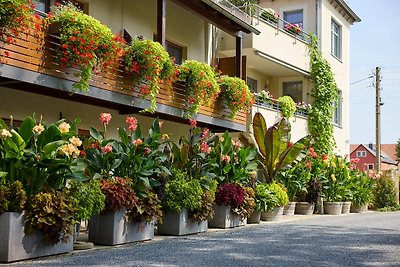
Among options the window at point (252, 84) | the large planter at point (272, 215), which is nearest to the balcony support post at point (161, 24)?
the large planter at point (272, 215)

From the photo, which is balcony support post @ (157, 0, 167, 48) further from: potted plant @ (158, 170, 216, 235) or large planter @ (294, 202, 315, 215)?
A: large planter @ (294, 202, 315, 215)

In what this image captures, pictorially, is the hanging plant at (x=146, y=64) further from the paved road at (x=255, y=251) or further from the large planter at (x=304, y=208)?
the large planter at (x=304, y=208)

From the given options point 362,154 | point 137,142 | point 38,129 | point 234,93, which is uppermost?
point 234,93

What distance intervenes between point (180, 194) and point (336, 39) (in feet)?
64.9

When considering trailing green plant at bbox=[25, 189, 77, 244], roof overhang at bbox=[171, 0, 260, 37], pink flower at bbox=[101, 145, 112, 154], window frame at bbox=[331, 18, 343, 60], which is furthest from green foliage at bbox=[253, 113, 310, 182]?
window frame at bbox=[331, 18, 343, 60]

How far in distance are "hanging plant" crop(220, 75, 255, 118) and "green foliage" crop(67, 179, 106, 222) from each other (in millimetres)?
7978

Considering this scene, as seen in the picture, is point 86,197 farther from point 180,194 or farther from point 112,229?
point 180,194

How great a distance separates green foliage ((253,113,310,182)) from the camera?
18281 millimetres

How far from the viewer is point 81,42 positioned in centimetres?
1142

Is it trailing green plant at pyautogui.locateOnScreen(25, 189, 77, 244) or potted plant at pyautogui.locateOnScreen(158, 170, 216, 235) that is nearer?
trailing green plant at pyautogui.locateOnScreen(25, 189, 77, 244)

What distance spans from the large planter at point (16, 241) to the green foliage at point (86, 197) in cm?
79

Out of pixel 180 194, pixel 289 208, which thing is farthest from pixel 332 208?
pixel 180 194

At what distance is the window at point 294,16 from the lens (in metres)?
27.0

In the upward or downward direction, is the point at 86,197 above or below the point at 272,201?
above
